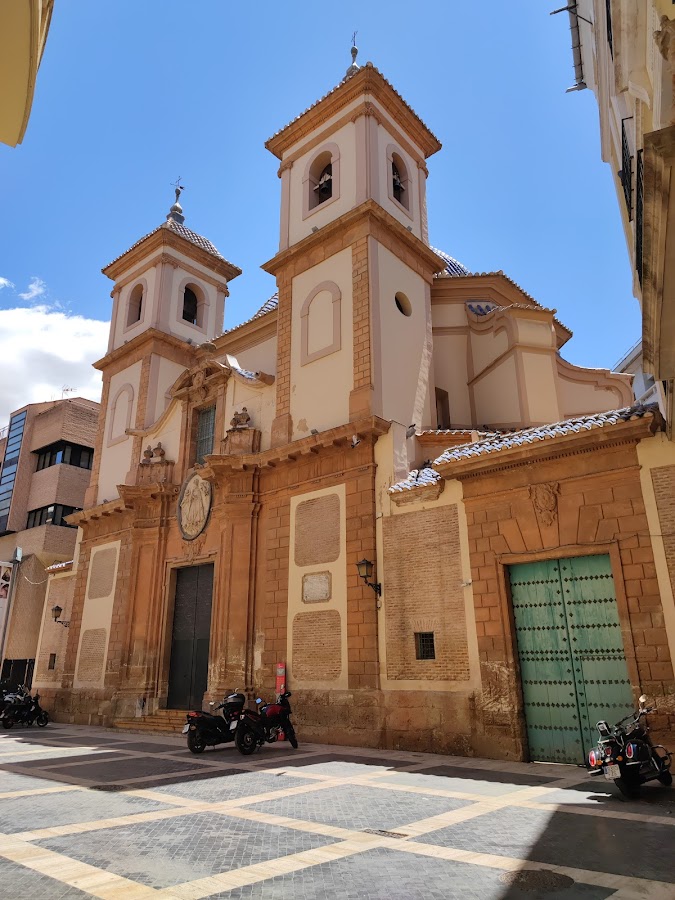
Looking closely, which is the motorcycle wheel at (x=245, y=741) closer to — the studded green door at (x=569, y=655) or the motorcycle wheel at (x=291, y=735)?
the motorcycle wheel at (x=291, y=735)

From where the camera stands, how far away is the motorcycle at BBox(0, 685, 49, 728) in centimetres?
1709

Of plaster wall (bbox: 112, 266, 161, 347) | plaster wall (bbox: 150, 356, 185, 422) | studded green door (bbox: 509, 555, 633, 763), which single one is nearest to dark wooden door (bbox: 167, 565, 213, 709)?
plaster wall (bbox: 150, 356, 185, 422)

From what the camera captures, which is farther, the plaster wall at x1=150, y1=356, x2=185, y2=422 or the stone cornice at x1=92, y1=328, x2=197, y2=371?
the stone cornice at x1=92, y1=328, x2=197, y2=371

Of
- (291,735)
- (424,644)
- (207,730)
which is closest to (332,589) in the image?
(424,644)

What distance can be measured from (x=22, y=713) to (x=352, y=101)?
18426 mm

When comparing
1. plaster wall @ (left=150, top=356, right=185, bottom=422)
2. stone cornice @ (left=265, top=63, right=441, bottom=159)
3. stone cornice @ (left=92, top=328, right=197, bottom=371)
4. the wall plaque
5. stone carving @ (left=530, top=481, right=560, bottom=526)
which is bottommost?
the wall plaque

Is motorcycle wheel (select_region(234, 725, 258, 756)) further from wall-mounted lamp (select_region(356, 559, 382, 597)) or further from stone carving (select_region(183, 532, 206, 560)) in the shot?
stone carving (select_region(183, 532, 206, 560))

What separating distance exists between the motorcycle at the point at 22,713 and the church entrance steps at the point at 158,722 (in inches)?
103

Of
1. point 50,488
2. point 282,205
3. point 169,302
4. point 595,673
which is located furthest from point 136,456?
point 595,673

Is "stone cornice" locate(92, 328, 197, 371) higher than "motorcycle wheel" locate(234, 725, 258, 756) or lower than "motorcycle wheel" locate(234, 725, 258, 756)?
higher

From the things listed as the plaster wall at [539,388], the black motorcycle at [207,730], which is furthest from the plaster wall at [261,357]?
the black motorcycle at [207,730]

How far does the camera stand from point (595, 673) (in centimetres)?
905

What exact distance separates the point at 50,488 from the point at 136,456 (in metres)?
10.7

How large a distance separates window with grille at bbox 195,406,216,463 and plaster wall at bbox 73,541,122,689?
379 centimetres
